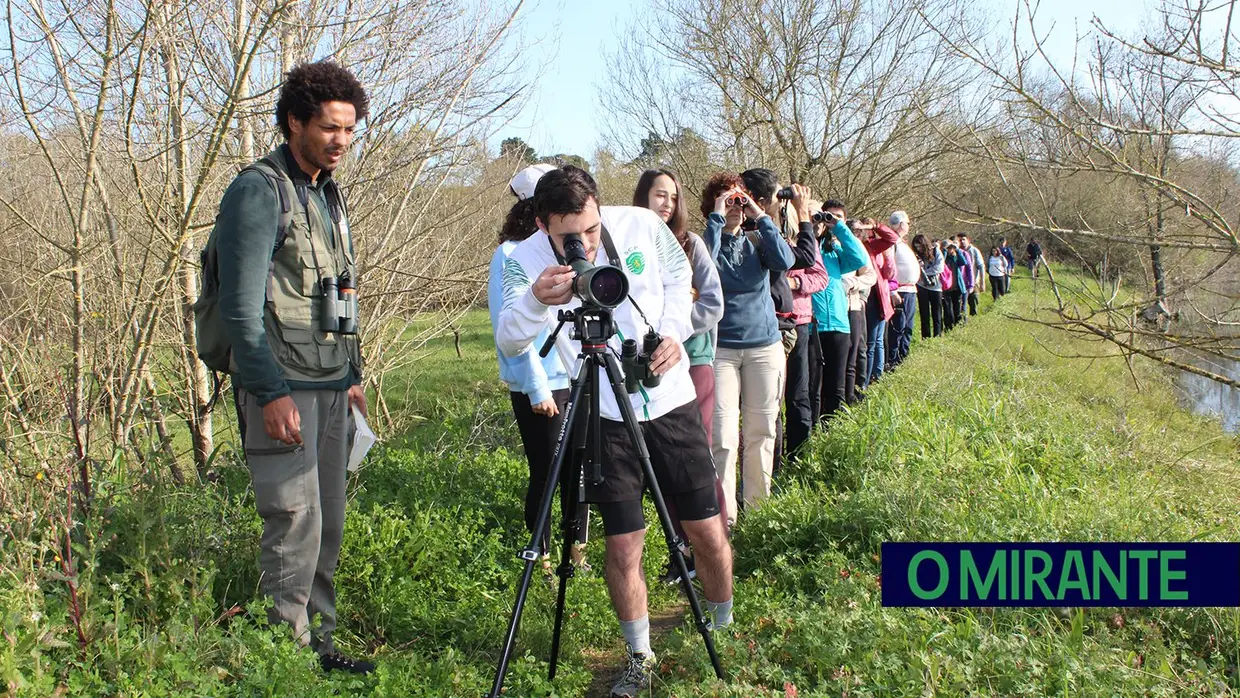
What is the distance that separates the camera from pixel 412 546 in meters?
4.57

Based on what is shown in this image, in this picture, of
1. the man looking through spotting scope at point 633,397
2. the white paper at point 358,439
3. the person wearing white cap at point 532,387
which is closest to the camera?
the man looking through spotting scope at point 633,397

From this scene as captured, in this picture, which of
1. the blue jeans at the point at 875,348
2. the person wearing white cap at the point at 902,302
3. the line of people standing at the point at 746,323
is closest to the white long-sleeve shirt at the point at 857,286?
the line of people standing at the point at 746,323

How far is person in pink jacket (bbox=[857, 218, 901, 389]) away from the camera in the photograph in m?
9.42

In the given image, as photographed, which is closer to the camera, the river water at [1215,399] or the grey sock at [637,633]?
the grey sock at [637,633]

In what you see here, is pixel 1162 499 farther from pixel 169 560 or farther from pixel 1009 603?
pixel 169 560

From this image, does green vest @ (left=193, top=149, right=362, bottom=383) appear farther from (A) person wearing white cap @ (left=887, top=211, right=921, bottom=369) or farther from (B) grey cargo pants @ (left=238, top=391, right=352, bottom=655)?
(A) person wearing white cap @ (left=887, top=211, right=921, bottom=369)

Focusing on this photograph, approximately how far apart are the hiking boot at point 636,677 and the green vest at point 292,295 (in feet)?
4.64

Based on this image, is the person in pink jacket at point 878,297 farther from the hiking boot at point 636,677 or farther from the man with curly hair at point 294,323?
the man with curly hair at point 294,323

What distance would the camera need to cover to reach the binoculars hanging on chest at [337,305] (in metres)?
3.35

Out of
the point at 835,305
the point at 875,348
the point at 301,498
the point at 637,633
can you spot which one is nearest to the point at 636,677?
the point at 637,633

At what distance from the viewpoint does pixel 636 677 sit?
3.46 m

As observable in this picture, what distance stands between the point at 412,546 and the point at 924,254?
39.8 feet

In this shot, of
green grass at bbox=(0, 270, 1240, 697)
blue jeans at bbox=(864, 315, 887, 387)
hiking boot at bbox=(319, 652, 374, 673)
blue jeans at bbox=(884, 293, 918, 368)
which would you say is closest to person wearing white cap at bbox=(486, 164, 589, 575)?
green grass at bbox=(0, 270, 1240, 697)

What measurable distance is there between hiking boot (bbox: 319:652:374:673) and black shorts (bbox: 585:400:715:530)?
3.38 feet
